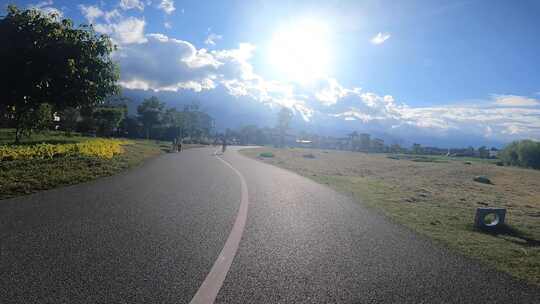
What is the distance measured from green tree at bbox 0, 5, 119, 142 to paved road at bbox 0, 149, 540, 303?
15.7m

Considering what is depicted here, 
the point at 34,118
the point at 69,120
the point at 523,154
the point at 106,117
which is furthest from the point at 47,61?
the point at 523,154

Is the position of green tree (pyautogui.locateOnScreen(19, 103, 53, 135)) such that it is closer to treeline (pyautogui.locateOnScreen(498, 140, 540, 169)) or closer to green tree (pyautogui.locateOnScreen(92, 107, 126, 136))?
green tree (pyautogui.locateOnScreen(92, 107, 126, 136))

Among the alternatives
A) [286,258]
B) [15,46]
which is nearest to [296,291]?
[286,258]

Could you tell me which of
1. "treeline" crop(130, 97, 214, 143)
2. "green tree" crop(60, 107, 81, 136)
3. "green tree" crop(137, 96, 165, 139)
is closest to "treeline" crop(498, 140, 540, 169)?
"treeline" crop(130, 97, 214, 143)

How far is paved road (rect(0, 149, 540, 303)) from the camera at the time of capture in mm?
3117

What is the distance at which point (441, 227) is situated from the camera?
7.17 metres

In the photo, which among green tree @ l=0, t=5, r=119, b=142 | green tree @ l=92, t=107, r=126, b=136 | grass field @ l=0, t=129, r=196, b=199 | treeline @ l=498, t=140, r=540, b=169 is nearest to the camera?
grass field @ l=0, t=129, r=196, b=199

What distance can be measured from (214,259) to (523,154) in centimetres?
10162

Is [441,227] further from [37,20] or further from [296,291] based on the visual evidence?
[37,20]

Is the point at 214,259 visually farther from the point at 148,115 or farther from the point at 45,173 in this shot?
the point at 148,115

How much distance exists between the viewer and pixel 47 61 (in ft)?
64.3

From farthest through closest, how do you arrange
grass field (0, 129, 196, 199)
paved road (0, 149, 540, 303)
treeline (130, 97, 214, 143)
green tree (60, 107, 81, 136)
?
treeline (130, 97, 214, 143), green tree (60, 107, 81, 136), grass field (0, 129, 196, 199), paved road (0, 149, 540, 303)

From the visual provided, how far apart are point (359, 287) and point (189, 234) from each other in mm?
2774

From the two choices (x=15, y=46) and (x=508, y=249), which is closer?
(x=508, y=249)
